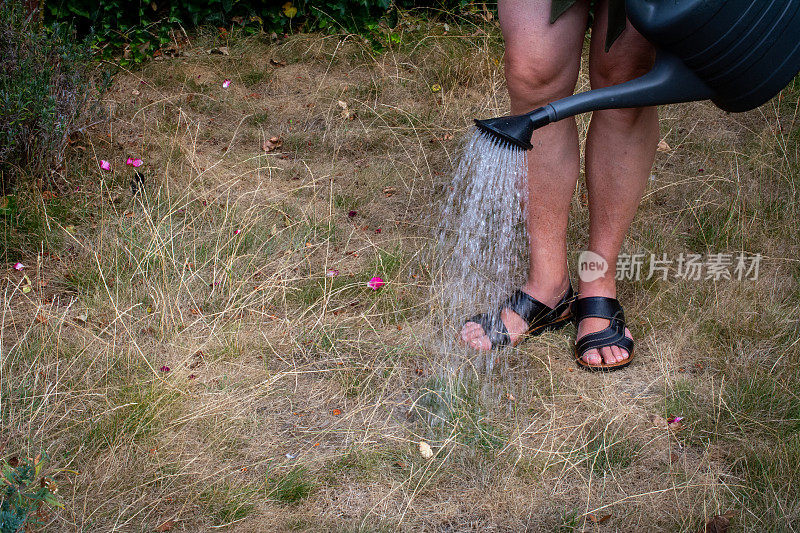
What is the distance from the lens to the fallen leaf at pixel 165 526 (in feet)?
5.47

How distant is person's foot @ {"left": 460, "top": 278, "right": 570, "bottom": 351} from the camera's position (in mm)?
2213

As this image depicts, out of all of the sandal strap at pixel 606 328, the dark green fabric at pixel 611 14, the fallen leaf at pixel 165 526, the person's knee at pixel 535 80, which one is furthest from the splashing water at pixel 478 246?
the fallen leaf at pixel 165 526

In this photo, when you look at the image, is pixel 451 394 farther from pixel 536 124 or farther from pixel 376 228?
pixel 376 228

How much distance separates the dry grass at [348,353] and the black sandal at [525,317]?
0.22 feet

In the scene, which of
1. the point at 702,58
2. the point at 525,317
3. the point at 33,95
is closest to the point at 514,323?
the point at 525,317

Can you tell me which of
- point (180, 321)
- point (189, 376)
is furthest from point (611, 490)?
point (180, 321)

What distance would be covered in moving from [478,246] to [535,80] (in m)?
0.86

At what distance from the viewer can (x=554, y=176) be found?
6.86ft

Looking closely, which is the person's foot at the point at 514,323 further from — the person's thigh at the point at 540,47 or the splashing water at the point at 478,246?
the person's thigh at the point at 540,47

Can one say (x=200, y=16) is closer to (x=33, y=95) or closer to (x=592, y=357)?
(x=33, y=95)

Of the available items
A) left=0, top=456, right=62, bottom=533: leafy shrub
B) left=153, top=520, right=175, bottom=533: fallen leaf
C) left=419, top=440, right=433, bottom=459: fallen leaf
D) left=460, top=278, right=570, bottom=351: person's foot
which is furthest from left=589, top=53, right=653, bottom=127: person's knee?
left=0, top=456, right=62, bottom=533: leafy shrub

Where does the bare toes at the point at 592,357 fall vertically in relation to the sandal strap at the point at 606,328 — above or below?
below

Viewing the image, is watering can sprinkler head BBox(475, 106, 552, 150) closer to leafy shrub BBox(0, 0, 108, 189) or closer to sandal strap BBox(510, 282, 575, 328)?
sandal strap BBox(510, 282, 575, 328)

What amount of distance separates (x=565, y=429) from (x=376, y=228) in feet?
3.81
